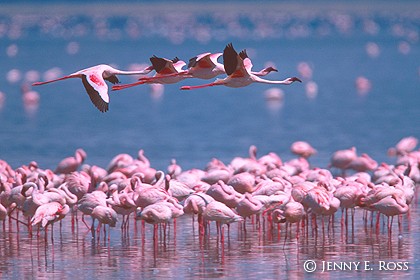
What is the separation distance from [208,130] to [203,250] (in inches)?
554

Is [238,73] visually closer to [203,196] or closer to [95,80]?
[203,196]

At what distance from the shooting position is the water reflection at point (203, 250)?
33.8 ft

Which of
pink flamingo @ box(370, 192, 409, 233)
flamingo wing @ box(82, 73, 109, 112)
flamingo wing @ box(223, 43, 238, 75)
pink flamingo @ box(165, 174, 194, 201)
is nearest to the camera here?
flamingo wing @ box(82, 73, 109, 112)

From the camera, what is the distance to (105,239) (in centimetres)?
1201

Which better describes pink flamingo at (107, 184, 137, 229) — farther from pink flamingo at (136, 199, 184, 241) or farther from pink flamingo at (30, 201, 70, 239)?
pink flamingo at (30, 201, 70, 239)

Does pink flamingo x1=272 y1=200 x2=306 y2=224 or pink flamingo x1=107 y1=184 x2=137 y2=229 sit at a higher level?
pink flamingo x1=107 y1=184 x2=137 y2=229

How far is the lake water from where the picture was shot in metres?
10.8

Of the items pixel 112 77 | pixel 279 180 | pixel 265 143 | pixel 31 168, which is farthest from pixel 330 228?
pixel 265 143

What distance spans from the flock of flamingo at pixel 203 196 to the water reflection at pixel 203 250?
161 mm

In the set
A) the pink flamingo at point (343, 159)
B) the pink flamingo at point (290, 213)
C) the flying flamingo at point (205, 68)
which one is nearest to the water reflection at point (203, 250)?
the pink flamingo at point (290, 213)

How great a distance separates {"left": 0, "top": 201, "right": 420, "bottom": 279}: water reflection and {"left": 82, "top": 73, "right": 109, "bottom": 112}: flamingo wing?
1481mm

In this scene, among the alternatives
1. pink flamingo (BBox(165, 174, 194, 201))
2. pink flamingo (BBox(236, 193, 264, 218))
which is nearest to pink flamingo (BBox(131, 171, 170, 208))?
pink flamingo (BBox(165, 174, 194, 201))

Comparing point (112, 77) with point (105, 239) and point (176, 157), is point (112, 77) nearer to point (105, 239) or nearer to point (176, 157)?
point (105, 239)

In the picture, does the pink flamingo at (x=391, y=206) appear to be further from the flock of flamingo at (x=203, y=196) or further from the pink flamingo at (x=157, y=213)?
the pink flamingo at (x=157, y=213)
